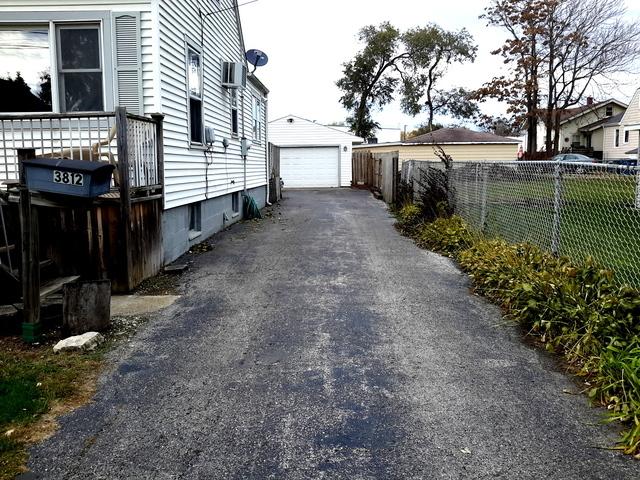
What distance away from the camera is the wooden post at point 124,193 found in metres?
6.60

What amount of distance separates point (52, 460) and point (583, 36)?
36217 mm

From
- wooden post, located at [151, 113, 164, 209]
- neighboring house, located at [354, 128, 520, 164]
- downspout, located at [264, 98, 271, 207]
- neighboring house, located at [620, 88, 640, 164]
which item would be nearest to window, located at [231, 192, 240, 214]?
downspout, located at [264, 98, 271, 207]

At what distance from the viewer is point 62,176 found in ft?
17.3

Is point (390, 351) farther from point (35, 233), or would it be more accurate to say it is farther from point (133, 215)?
point (133, 215)

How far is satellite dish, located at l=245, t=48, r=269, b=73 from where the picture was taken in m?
15.6

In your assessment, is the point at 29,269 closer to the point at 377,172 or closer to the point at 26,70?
the point at 26,70

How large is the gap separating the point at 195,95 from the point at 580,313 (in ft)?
25.1

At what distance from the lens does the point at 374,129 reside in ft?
166

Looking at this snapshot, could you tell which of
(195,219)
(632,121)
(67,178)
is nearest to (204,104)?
(195,219)

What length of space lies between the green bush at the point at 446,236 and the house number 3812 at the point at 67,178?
605cm

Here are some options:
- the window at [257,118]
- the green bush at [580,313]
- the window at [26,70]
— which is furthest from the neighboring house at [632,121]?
the window at [26,70]

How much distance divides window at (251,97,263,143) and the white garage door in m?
12.9

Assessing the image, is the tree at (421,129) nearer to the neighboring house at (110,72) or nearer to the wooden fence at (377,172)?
the wooden fence at (377,172)

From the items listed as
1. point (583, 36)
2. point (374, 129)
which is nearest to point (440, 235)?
point (583, 36)
